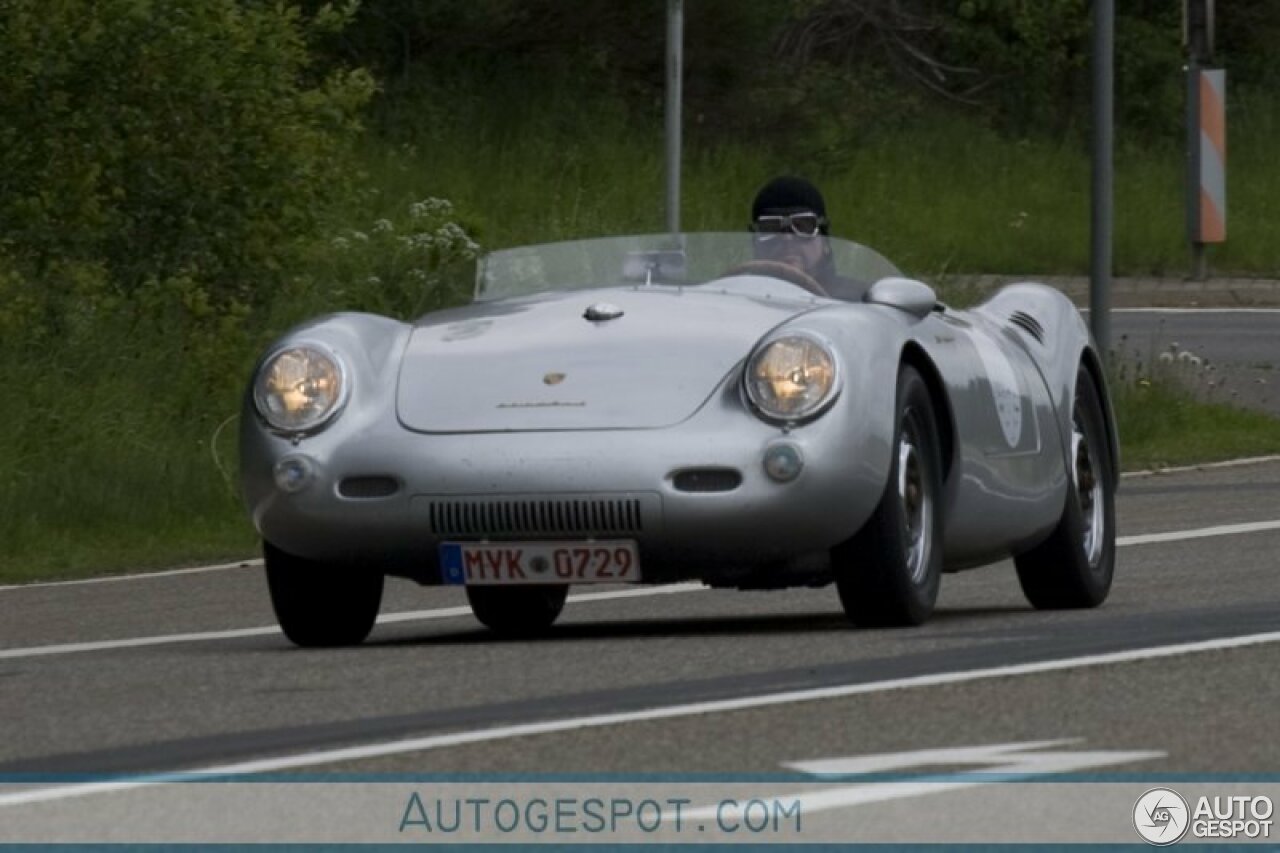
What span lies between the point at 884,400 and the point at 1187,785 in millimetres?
3451

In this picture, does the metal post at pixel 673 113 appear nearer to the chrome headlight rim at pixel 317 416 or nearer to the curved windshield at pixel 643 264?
the curved windshield at pixel 643 264

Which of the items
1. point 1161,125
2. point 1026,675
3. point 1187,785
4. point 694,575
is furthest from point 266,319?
point 1161,125

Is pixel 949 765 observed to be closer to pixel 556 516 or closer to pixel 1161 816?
pixel 1161 816

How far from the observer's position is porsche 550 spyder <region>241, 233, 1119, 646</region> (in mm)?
9773

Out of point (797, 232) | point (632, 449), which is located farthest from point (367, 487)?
point (797, 232)

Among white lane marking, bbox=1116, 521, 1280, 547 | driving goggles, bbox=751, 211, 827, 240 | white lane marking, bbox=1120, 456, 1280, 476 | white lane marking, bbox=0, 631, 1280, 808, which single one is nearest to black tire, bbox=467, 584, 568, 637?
driving goggles, bbox=751, 211, 827, 240

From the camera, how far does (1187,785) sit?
22.0 feet

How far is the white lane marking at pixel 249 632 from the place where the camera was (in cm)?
1102

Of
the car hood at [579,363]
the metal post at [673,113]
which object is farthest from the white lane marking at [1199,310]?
the car hood at [579,363]

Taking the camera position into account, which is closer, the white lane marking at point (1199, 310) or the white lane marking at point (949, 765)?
the white lane marking at point (949, 765)

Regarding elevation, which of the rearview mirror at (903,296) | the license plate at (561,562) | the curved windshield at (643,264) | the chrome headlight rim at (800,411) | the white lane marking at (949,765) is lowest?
the white lane marking at (949,765)

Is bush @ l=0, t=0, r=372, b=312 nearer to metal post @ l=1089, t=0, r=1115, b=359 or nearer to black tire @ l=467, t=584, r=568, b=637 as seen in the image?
metal post @ l=1089, t=0, r=1115, b=359

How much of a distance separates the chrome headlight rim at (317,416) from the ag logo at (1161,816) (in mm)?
3992

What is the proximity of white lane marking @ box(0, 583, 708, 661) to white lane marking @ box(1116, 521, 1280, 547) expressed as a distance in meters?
2.28
